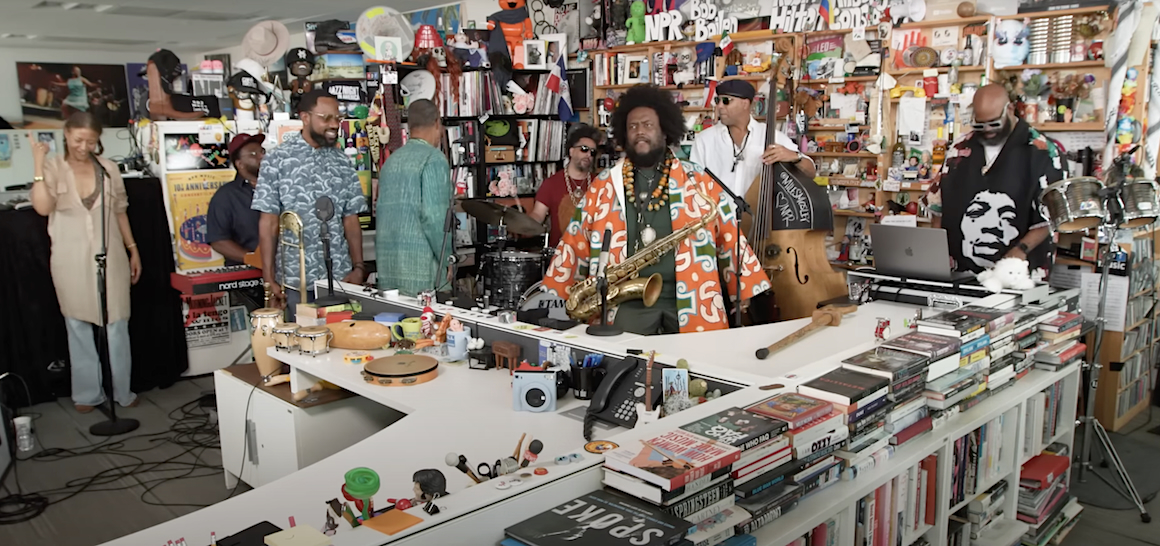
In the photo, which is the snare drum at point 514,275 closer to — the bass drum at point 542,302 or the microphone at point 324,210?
the bass drum at point 542,302

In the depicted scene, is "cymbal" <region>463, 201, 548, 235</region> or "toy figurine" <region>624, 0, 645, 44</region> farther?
"toy figurine" <region>624, 0, 645, 44</region>

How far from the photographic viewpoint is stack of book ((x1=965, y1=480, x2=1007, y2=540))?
2.84 m

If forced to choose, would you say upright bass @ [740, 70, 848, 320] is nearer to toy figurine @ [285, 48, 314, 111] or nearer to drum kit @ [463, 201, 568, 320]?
drum kit @ [463, 201, 568, 320]

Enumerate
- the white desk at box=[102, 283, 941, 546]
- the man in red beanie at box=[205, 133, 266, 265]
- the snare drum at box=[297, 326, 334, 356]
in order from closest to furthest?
1. the white desk at box=[102, 283, 941, 546]
2. the snare drum at box=[297, 326, 334, 356]
3. the man in red beanie at box=[205, 133, 266, 265]

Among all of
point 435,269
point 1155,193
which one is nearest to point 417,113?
point 435,269

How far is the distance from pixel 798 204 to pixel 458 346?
1791mm

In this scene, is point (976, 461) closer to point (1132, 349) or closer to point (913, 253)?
point (913, 253)

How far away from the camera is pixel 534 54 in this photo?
7.32 m

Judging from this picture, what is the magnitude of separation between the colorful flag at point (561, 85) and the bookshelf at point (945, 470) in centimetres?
506

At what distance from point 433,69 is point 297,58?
1040mm

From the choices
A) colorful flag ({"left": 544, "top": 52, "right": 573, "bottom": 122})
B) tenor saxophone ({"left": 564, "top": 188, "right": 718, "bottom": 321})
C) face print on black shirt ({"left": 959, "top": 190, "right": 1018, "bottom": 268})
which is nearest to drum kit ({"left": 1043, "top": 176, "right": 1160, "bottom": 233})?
face print on black shirt ({"left": 959, "top": 190, "right": 1018, "bottom": 268})

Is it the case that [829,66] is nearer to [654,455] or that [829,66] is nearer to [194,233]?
[194,233]

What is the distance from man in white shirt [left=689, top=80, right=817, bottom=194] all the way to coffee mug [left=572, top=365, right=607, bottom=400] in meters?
2.18

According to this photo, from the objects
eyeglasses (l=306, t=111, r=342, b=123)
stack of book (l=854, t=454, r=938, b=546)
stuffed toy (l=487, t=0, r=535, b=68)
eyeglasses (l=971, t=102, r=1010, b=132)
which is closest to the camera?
stack of book (l=854, t=454, r=938, b=546)
